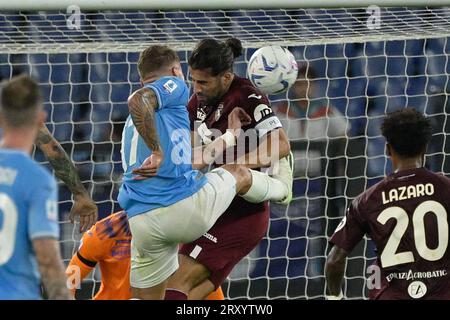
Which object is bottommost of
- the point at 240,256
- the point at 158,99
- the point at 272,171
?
the point at 240,256

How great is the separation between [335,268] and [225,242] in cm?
132

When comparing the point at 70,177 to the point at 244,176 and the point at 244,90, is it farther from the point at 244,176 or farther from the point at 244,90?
the point at 244,90

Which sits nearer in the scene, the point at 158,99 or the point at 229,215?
the point at 158,99

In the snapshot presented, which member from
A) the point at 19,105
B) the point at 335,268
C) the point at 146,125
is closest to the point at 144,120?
the point at 146,125

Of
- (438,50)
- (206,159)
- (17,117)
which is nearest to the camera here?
(17,117)

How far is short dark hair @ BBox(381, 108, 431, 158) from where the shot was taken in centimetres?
493

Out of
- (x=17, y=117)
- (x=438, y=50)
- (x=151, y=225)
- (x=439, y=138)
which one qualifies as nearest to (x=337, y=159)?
(x=439, y=138)

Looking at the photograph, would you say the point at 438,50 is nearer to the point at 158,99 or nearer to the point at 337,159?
the point at 337,159

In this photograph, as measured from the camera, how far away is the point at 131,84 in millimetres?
8234

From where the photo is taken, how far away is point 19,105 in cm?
393

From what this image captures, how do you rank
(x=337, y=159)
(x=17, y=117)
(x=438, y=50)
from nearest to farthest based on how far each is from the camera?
(x=17, y=117) → (x=337, y=159) → (x=438, y=50)

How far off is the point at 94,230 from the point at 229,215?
732 mm

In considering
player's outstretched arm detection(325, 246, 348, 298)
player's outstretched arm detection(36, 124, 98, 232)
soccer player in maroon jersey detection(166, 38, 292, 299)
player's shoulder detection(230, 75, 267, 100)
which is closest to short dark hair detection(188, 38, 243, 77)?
soccer player in maroon jersey detection(166, 38, 292, 299)

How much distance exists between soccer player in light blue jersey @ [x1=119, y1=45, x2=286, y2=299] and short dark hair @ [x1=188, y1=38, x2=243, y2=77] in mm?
306
